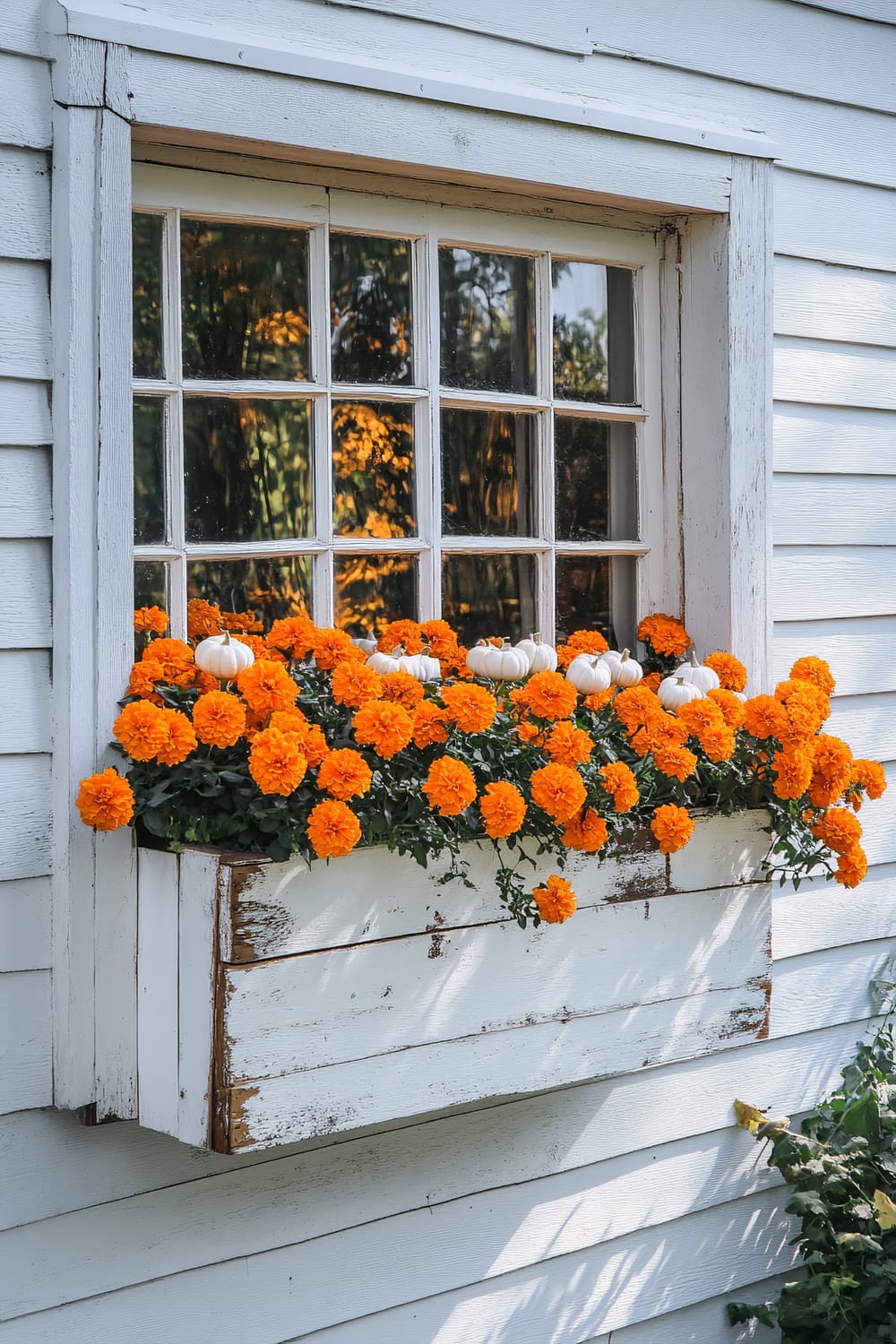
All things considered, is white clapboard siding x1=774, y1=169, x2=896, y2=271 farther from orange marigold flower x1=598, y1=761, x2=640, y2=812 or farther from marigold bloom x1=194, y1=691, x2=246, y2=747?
marigold bloom x1=194, y1=691, x2=246, y2=747

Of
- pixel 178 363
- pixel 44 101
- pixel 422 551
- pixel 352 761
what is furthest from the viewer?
pixel 422 551

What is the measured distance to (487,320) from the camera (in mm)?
2289

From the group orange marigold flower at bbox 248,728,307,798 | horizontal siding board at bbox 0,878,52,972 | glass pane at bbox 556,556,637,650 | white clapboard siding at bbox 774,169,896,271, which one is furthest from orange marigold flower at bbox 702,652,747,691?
horizontal siding board at bbox 0,878,52,972

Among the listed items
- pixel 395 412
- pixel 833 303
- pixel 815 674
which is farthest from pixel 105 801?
pixel 833 303

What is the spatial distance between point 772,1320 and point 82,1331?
1.41 meters

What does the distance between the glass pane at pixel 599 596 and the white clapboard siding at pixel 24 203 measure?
1120mm

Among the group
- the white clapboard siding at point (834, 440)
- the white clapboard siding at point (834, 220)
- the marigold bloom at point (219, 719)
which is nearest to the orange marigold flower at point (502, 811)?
the marigold bloom at point (219, 719)

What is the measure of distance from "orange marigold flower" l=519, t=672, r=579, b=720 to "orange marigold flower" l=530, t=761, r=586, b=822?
11 centimetres

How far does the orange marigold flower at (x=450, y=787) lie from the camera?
5.49ft

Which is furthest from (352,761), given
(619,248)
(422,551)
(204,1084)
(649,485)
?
(619,248)

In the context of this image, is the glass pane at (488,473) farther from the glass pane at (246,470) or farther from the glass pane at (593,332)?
the glass pane at (246,470)

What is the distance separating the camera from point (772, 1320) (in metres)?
2.47

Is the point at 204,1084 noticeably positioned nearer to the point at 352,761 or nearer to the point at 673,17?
the point at 352,761

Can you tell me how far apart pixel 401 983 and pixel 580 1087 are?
72 centimetres
